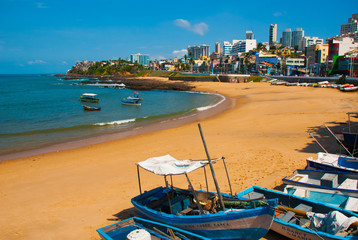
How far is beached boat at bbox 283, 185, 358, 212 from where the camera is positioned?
834 cm

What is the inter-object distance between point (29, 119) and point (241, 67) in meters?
101

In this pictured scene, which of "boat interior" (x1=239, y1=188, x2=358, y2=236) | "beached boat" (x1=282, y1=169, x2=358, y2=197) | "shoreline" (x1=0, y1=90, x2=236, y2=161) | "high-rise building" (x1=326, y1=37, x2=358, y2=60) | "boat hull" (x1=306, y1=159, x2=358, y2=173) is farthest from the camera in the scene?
"high-rise building" (x1=326, y1=37, x2=358, y2=60)

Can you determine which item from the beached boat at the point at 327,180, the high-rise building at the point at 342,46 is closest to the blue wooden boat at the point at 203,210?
the beached boat at the point at 327,180

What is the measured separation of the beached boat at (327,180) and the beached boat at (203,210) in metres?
3.39

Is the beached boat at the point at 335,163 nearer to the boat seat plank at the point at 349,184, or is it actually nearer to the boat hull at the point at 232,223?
the boat seat plank at the point at 349,184

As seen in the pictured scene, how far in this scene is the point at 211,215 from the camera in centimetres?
707

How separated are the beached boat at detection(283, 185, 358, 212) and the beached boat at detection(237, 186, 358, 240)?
2.66 ft

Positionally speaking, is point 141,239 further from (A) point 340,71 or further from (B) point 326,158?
(A) point 340,71

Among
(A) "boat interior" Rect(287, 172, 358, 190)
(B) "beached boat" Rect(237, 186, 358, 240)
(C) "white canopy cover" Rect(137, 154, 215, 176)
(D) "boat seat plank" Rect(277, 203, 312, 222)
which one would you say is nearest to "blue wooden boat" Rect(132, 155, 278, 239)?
(C) "white canopy cover" Rect(137, 154, 215, 176)

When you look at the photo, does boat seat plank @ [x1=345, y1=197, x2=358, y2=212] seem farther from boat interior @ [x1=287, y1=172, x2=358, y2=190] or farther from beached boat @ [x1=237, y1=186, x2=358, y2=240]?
boat interior @ [x1=287, y1=172, x2=358, y2=190]

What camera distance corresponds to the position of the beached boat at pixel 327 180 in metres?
9.29

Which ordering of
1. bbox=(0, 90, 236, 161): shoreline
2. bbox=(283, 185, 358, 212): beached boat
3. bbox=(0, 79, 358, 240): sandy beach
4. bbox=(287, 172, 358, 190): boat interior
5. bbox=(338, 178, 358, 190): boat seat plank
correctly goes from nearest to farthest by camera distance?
1. bbox=(283, 185, 358, 212): beached boat
2. bbox=(338, 178, 358, 190): boat seat plank
3. bbox=(287, 172, 358, 190): boat interior
4. bbox=(0, 79, 358, 240): sandy beach
5. bbox=(0, 90, 236, 161): shoreline

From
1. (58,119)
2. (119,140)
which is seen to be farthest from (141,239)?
(58,119)

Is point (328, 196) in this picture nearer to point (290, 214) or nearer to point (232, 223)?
point (290, 214)
